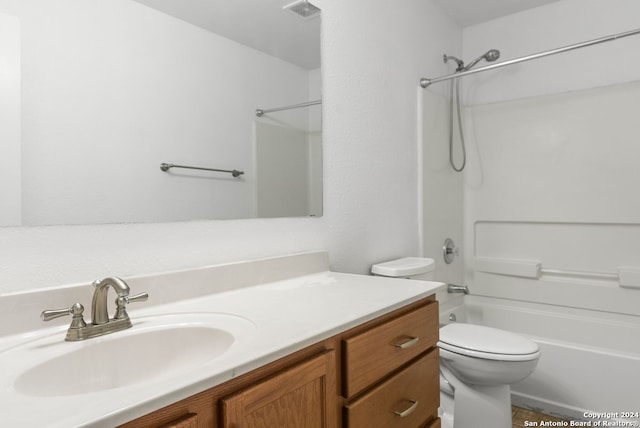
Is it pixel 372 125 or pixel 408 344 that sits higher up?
pixel 372 125

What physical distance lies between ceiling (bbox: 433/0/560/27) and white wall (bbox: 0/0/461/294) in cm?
6

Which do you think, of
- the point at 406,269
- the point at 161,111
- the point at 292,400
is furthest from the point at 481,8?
the point at 292,400

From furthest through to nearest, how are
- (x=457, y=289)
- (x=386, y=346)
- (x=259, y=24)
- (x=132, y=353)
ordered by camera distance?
1. (x=457, y=289)
2. (x=259, y=24)
3. (x=386, y=346)
4. (x=132, y=353)

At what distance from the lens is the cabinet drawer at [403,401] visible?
88 centimetres

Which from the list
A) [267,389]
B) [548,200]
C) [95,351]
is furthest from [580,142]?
[95,351]

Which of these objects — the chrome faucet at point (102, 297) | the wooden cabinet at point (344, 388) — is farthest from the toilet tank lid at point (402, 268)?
the chrome faucet at point (102, 297)

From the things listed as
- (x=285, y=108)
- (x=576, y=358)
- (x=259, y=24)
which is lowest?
(x=576, y=358)

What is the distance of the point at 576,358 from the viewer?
77.8 inches

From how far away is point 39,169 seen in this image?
0.83 metres

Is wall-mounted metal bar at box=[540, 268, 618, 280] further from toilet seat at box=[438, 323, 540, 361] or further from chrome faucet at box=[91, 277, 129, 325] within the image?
chrome faucet at box=[91, 277, 129, 325]

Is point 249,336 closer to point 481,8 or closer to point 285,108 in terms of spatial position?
point 285,108

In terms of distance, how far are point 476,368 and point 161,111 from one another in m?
1.49

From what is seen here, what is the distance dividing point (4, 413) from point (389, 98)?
179 centimetres

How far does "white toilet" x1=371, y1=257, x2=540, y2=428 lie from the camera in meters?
1.56
